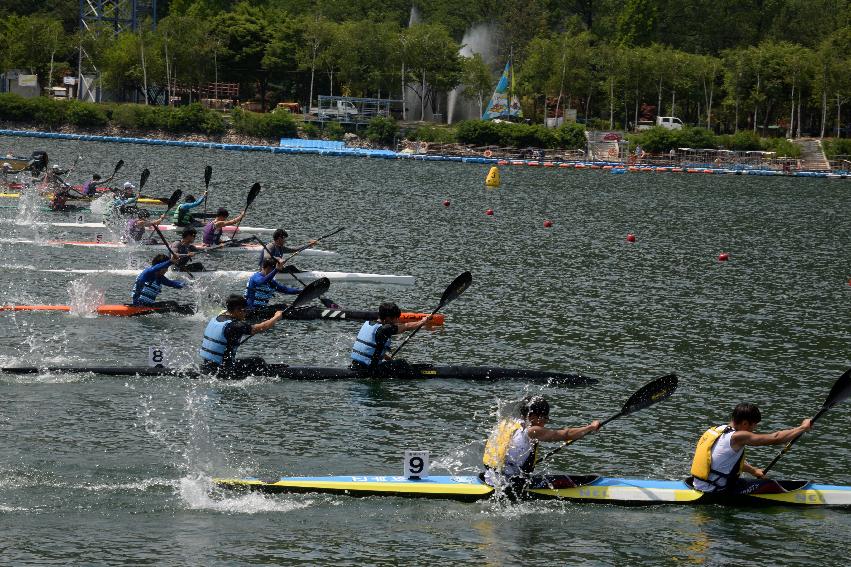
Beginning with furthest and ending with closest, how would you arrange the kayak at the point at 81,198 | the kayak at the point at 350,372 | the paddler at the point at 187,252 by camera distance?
the kayak at the point at 81,198 → the paddler at the point at 187,252 → the kayak at the point at 350,372

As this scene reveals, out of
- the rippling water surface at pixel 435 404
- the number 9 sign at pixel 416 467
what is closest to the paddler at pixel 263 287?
the rippling water surface at pixel 435 404

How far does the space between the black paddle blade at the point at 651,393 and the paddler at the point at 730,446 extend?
1.12m

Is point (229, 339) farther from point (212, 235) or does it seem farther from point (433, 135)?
point (433, 135)

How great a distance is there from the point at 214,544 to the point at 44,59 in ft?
402

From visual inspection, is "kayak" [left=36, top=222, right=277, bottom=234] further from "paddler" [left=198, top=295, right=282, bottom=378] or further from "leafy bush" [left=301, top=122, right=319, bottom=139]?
"leafy bush" [left=301, top=122, right=319, bottom=139]

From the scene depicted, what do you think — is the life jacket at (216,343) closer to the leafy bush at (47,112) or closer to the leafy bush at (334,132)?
the leafy bush at (334,132)

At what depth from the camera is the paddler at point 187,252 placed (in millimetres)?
32375

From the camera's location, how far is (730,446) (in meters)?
17.5

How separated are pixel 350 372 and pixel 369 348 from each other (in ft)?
2.10

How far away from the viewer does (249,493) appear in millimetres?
17406

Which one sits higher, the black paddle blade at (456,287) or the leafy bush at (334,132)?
the leafy bush at (334,132)

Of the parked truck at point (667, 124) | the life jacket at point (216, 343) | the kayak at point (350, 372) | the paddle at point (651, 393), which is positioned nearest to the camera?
the paddle at point (651, 393)

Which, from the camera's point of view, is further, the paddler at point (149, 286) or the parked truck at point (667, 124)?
the parked truck at point (667, 124)

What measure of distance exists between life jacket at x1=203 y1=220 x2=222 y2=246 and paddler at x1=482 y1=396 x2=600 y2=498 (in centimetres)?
2198
